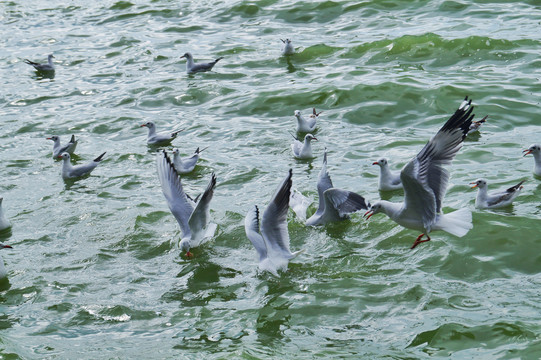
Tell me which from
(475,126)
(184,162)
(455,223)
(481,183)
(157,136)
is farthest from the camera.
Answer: (157,136)

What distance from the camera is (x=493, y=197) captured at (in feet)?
34.8

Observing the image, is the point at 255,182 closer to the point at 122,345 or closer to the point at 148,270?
the point at 148,270

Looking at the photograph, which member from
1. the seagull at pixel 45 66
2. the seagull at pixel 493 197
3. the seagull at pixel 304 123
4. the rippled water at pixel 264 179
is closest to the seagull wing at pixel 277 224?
the rippled water at pixel 264 179

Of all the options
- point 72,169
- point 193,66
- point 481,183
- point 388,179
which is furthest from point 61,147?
point 481,183

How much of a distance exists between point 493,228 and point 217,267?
147 inches

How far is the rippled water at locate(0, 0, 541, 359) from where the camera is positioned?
8148mm

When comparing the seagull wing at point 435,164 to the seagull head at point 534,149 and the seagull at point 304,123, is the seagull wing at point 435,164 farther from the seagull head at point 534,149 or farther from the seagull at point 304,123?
the seagull at point 304,123

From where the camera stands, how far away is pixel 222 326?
27.2 feet

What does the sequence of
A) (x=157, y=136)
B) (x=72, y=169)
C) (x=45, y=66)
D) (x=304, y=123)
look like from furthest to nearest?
1. (x=45, y=66)
2. (x=157, y=136)
3. (x=304, y=123)
4. (x=72, y=169)

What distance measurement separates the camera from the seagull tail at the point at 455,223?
873 centimetres

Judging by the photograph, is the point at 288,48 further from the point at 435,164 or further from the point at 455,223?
the point at 435,164

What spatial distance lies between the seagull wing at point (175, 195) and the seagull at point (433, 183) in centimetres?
294

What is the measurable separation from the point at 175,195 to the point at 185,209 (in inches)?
10.0

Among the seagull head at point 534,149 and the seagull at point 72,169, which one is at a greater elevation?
the seagull head at point 534,149
